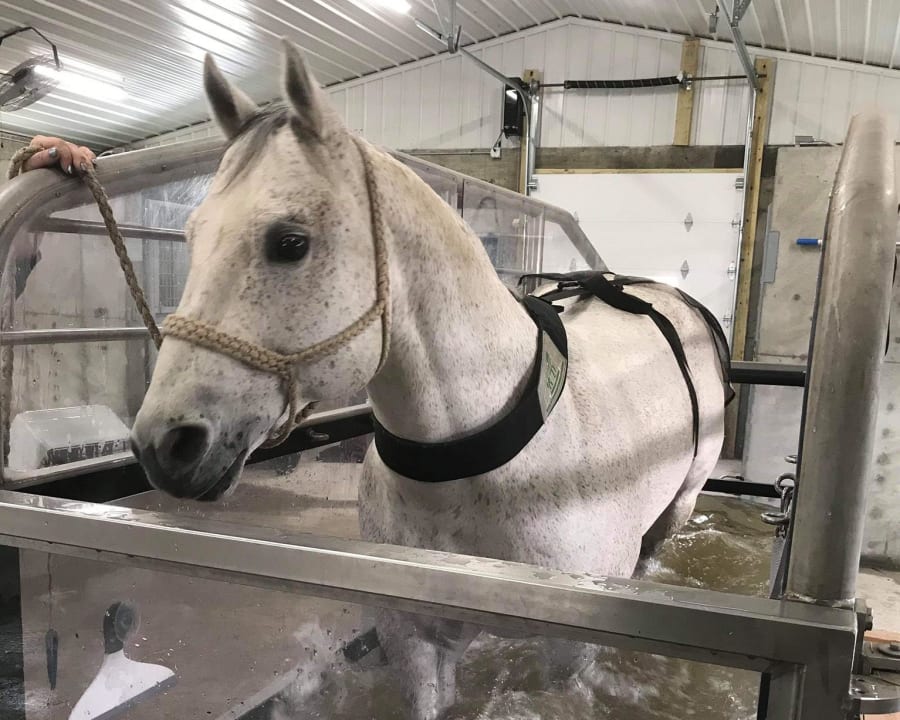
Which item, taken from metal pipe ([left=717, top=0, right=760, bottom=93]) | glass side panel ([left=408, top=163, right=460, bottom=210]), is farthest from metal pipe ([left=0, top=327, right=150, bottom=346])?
metal pipe ([left=717, top=0, right=760, bottom=93])

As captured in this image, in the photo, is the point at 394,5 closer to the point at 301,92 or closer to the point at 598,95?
the point at 598,95

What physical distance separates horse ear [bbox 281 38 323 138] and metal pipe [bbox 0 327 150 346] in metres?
0.76

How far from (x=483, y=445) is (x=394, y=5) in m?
4.65

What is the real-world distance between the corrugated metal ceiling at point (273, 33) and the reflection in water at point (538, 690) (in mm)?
4427

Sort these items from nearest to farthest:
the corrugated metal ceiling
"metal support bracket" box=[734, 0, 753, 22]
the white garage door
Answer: "metal support bracket" box=[734, 0, 753, 22] → the corrugated metal ceiling → the white garage door

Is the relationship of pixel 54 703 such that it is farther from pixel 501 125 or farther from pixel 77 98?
pixel 77 98

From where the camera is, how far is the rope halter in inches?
29.6

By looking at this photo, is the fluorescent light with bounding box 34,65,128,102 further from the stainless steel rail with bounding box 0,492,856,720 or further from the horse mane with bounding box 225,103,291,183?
the stainless steel rail with bounding box 0,492,856,720

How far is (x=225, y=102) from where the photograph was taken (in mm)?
933

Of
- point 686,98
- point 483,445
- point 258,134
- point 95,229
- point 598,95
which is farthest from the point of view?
point 598,95

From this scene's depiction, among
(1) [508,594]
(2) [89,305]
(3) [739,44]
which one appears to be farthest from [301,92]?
(3) [739,44]

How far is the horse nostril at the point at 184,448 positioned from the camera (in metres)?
0.72

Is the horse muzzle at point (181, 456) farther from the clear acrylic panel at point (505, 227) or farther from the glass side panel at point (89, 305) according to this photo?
the clear acrylic panel at point (505, 227)

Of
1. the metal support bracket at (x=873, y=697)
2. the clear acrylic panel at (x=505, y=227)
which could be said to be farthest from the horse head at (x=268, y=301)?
the clear acrylic panel at (x=505, y=227)
